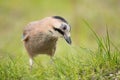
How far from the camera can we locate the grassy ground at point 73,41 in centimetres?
964

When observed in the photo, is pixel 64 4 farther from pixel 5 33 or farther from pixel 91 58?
pixel 91 58

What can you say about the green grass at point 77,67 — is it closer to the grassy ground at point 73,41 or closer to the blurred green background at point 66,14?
the grassy ground at point 73,41

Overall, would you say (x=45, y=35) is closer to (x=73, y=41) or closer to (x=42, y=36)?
(x=42, y=36)

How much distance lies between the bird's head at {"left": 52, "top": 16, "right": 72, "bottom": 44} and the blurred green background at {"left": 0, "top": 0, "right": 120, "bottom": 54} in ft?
18.4

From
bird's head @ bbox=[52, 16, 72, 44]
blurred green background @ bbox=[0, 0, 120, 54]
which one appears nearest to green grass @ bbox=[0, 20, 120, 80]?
bird's head @ bbox=[52, 16, 72, 44]

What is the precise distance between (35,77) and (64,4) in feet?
29.5

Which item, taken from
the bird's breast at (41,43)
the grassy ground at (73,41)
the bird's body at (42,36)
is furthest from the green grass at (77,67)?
the bird's breast at (41,43)

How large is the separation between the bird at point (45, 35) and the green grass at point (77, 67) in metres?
0.69

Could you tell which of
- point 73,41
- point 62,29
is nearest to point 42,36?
point 62,29

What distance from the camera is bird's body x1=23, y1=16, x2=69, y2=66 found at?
11.1 m

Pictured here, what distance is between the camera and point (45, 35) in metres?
11.4

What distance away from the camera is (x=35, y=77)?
9.56 metres

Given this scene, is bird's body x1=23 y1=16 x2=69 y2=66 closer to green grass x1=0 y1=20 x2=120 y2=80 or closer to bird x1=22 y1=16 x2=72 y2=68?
bird x1=22 y1=16 x2=72 y2=68

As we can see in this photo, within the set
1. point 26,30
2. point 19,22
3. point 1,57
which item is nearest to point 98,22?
point 19,22
